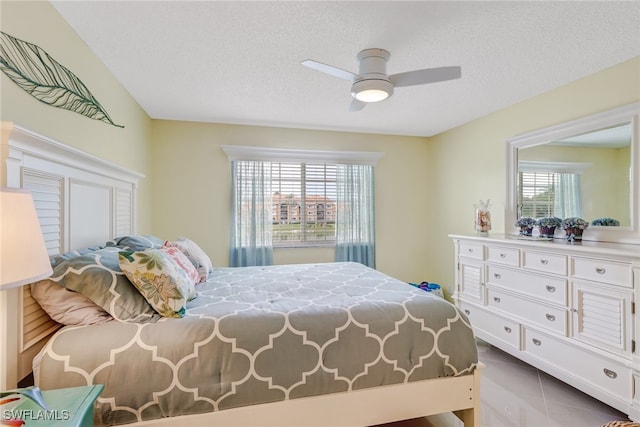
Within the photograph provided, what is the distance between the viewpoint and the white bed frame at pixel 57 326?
1.19 m

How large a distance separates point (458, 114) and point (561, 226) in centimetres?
156

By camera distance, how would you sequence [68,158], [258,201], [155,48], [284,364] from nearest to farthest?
1. [284,364]
2. [68,158]
3. [155,48]
4. [258,201]

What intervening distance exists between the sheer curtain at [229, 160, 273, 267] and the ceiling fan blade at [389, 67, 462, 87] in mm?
2267

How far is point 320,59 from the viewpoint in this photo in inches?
86.3

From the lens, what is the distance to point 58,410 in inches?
38.3

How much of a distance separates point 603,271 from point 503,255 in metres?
0.75

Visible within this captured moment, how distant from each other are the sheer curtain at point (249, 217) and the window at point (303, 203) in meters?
0.16

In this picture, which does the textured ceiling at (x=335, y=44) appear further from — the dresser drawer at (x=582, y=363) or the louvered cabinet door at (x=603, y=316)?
the dresser drawer at (x=582, y=363)

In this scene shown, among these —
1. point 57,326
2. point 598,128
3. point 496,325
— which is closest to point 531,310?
point 496,325

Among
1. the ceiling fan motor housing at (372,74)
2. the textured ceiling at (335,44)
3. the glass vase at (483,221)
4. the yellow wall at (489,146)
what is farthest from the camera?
the glass vase at (483,221)

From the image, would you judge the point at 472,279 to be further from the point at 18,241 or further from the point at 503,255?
the point at 18,241

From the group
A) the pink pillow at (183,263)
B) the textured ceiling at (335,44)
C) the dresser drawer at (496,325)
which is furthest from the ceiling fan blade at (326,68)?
the dresser drawer at (496,325)

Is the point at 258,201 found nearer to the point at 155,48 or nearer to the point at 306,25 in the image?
the point at 155,48

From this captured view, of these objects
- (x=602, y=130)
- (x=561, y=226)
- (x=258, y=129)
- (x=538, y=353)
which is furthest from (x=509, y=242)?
(x=258, y=129)
